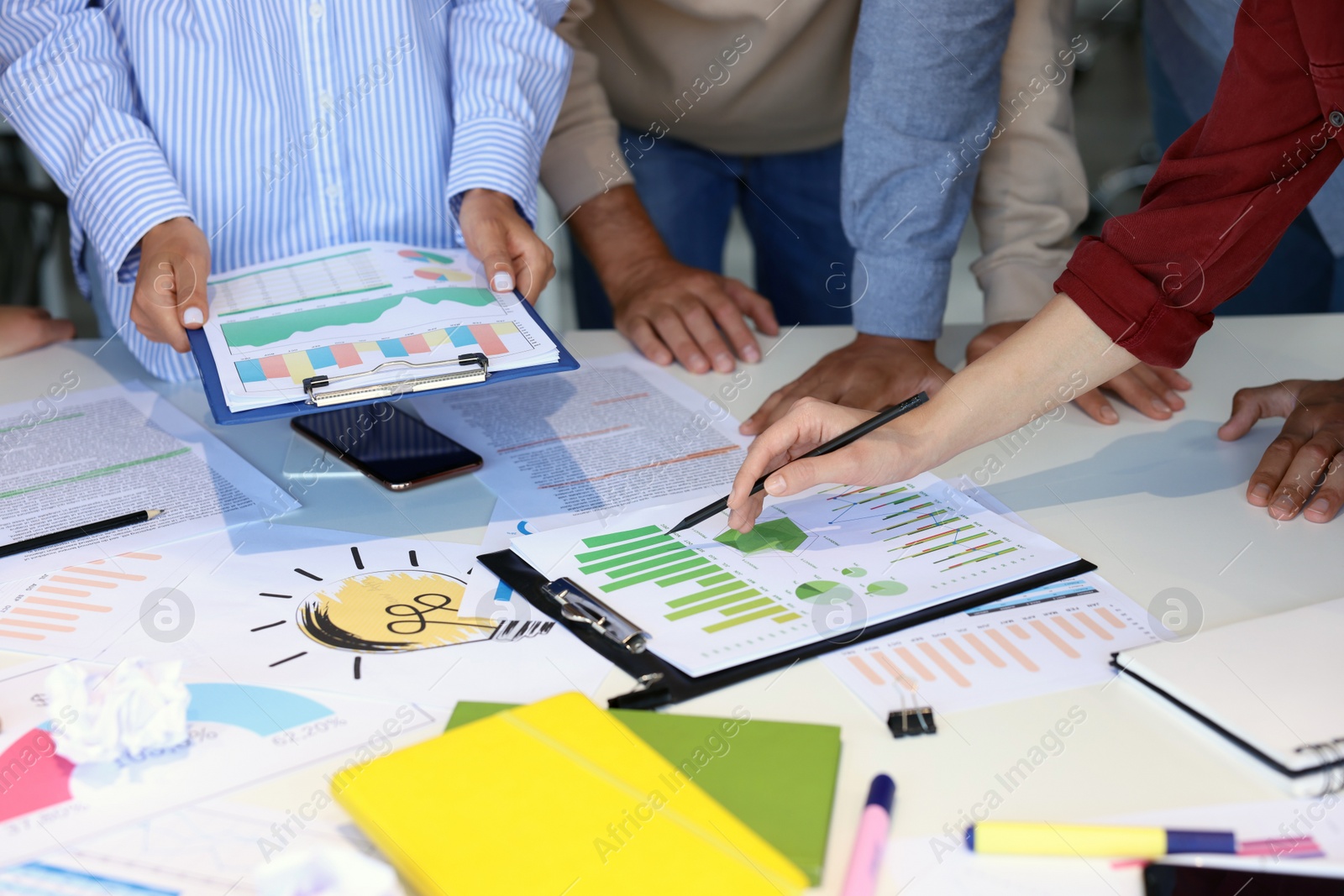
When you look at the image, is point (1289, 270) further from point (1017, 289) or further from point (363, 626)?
point (363, 626)

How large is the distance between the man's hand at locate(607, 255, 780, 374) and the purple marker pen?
725mm

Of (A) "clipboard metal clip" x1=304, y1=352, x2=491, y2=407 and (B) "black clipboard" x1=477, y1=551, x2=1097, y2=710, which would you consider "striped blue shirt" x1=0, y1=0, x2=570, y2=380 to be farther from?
(B) "black clipboard" x1=477, y1=551, x2=1097, y2=710

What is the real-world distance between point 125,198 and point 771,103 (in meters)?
0.88

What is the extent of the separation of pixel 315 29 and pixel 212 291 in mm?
329

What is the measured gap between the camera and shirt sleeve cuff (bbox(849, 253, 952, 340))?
1.25 metres

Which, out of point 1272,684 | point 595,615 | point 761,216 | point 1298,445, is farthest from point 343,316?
point 761,216

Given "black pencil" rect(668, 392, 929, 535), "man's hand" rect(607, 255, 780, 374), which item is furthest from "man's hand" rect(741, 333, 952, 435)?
"black pencil" rect(668, 392, 929, 535)

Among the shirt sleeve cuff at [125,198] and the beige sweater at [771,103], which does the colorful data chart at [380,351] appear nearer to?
the shirt sleeve cuff at [125,198]

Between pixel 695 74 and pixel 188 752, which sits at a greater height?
pixel 695 74

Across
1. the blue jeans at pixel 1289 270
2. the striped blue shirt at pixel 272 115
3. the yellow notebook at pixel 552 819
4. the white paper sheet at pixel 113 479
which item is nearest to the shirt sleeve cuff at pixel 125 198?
the striped blue shirt at pixel 272 115

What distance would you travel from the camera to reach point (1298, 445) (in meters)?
1.02

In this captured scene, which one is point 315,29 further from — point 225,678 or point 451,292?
point 225,678

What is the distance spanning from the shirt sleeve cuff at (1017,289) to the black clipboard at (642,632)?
560mm

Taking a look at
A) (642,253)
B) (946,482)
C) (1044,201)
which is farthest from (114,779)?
(1044,201)
